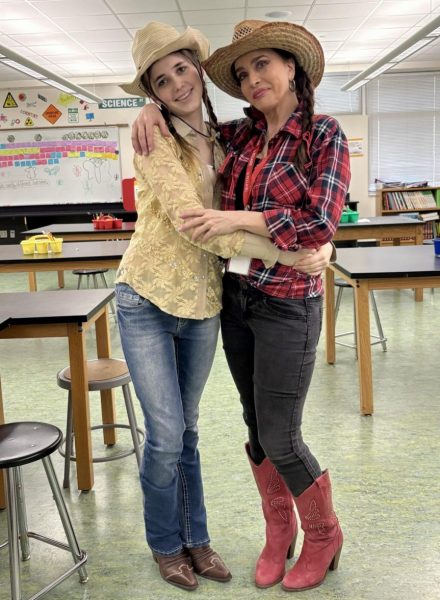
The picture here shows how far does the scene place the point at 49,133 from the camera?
9.87 metres

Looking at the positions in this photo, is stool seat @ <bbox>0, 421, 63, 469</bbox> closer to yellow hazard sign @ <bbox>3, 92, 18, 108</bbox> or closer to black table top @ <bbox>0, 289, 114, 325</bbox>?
black table top @ <bbox>0, 289, 114, 325</bbox>

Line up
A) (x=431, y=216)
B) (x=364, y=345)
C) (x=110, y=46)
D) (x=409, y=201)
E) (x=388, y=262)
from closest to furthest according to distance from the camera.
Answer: (x=364, y=345)
(x=388, y=262)
(x=110, y=46)
(x=431, y=216)
(x=409, y=201)

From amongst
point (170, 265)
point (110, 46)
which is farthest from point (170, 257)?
point (110, 46)

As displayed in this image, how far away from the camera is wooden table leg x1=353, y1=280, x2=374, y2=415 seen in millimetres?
3137

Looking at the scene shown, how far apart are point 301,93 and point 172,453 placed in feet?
3.44

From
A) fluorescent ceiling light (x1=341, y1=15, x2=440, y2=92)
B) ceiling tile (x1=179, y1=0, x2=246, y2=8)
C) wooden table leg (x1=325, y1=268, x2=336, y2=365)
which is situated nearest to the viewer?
wooden table leg (x1=325, y1=268, x2=336, y2=365)

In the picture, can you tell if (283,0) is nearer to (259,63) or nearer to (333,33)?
(333,33)

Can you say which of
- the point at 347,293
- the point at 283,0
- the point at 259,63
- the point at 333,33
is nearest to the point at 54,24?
the point at 283,0

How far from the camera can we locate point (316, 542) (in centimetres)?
180

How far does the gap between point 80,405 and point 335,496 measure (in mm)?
1068

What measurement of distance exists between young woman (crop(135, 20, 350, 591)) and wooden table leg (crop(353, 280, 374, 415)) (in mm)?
1456

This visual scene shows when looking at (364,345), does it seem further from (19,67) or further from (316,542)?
(19,67)

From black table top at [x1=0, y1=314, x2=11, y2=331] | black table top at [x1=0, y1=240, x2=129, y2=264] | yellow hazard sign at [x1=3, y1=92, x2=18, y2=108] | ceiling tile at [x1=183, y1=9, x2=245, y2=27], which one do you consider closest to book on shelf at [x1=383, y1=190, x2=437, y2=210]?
ceiling tile at [x1=183, y1=9, x2=245, y2=27]

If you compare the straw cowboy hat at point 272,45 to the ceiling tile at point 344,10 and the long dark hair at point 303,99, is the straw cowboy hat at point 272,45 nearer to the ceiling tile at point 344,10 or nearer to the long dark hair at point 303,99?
the long dark hair at point 303,99
